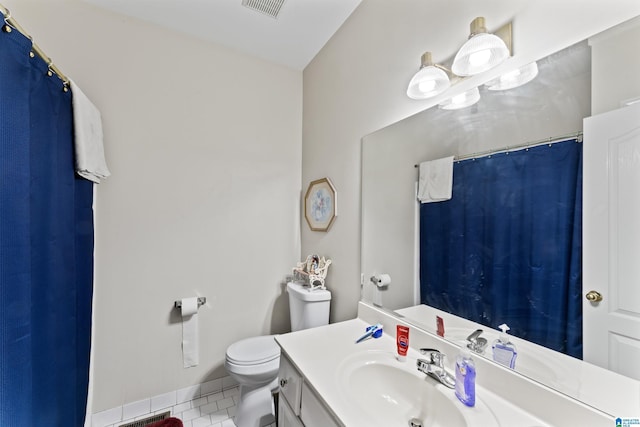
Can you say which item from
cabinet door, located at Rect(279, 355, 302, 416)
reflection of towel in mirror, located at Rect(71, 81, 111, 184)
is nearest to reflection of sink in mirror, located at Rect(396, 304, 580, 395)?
cabinet door, located at Rect(279, 355, 302, 416)

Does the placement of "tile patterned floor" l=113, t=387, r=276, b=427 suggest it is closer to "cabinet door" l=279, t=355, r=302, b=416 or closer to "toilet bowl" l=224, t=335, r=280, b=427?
"toilet bowl" l=224, t=335, r=280, b=427

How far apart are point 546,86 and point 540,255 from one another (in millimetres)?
488

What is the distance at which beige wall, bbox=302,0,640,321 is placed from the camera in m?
0.77

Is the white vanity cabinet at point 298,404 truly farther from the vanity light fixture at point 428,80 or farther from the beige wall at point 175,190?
the vanity light fixture at point 428,80

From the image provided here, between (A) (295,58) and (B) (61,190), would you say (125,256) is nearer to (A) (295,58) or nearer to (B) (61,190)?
(B) (61,190)

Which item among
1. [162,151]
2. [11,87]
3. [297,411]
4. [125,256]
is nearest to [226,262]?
[125,256]

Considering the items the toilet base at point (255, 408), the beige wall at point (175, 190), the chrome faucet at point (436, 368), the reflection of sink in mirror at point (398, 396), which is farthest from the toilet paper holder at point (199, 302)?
the chrome faucet at point (436, 368)

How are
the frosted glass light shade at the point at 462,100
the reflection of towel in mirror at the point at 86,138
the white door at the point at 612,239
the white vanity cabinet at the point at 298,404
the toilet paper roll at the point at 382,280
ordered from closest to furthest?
the white door at the point at 612,239 < the white vanity cabinet at the point at 298,404 < the frosted glass light shade at the point at 462,100 < the reflection of towel in mirror at the point at 86,138 < the toilet paper roll at the point at 382,280

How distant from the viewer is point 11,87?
2.63 ft

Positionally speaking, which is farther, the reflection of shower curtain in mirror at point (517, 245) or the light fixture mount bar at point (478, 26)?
the light fixture mount bar at point (478, 26)

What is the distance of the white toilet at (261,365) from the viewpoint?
154cm

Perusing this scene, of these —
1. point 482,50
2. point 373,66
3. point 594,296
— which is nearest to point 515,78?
point 482,50

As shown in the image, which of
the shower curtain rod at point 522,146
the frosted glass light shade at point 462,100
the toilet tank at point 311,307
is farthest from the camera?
the toilet tank at point 311,307

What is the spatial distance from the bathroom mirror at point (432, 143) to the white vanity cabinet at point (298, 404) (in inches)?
20.7
